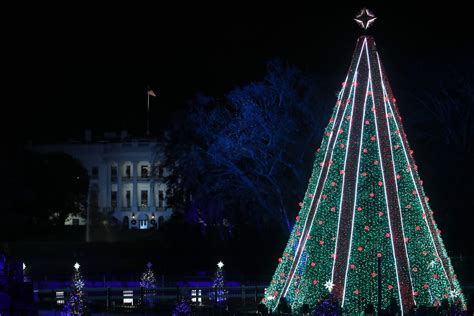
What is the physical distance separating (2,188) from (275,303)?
167 feet

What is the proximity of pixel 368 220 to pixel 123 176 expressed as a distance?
324 ft

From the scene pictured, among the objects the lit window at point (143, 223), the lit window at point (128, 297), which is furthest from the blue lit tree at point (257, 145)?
the lit window at point (143, 223)

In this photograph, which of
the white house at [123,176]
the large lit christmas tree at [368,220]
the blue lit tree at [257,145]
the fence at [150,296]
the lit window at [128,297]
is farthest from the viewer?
the white house at [123,176]

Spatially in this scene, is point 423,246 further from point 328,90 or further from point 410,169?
point 328,90

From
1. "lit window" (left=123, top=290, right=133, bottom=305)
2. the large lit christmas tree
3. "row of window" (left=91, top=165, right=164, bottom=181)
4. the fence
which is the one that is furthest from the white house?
the large lit christmas tree

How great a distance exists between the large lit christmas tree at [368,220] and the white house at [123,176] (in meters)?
91.2

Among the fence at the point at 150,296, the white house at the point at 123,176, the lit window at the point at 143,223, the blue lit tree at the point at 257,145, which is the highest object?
the white house at the point at 123,176

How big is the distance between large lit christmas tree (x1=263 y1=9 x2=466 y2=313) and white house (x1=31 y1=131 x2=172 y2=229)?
91.2 m

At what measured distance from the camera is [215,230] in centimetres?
6094

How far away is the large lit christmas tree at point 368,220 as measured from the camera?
2573 centimetres

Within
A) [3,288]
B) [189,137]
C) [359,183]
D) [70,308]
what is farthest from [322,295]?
[189,137]

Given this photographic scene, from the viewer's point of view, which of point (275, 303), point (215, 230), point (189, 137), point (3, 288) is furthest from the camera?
point (215, 230)

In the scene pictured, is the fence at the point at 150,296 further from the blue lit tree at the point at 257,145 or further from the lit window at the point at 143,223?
the lit window at the point at 143,223

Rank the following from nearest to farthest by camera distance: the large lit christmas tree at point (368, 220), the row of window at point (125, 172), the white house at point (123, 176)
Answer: the large lit christmas tree at point (368, 220) < the white house at point (123, 176) < the row of window at point (125, 172)
